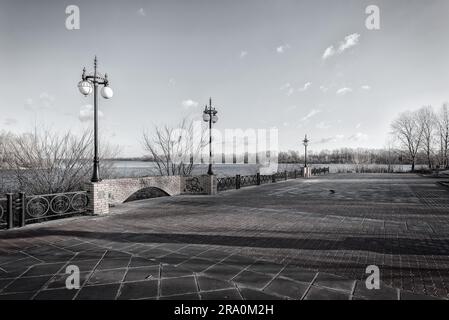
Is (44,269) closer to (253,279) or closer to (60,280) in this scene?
(60,280)

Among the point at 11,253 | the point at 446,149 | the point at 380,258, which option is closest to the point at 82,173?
the point at 11,253

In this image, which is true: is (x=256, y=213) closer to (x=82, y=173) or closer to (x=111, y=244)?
(x=111, y=244)

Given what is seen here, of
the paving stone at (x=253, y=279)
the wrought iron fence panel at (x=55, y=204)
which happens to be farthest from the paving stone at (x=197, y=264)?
the wrought iron fence panel at (x=55, y=204)

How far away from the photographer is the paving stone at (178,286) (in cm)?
353

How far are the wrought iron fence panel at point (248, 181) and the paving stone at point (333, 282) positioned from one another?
17378 mm

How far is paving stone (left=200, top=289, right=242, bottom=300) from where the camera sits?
11.0ft

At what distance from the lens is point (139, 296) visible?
340 centimetres

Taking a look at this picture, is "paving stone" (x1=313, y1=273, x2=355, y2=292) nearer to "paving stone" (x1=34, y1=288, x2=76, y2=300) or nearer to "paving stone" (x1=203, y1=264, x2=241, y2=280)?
"paving stone" (x1=203, y1=264, x2=241, y2=280)

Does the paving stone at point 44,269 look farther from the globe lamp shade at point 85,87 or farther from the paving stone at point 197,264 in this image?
the globe lamp shade at point 85,87

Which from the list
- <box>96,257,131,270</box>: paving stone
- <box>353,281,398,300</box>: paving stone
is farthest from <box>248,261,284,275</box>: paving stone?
<box>96,257,131,270</box>: paving stone

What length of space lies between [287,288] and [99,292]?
2559 mm

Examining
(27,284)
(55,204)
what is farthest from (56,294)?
(55,204)

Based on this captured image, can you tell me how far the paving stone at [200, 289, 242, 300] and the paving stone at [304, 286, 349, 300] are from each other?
90 cm

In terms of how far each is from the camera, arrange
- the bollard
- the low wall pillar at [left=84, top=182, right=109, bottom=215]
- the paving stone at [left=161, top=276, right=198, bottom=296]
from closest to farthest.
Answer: the paving stone at [left=161, top=276, right=198, bottom=296]
the bollard
the low wall pillar at [left=84, top=182, right=109, bottom=215]
